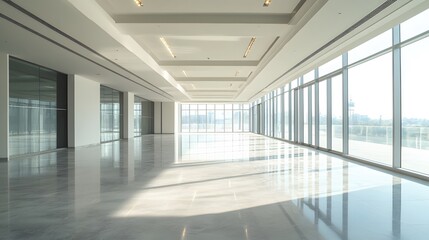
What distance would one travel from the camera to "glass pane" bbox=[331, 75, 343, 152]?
48.4 feet

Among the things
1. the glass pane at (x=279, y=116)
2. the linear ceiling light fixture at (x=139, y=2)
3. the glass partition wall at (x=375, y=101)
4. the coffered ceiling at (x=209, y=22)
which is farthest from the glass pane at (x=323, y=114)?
the linear ceiling light fixture at (x=139, y=2)

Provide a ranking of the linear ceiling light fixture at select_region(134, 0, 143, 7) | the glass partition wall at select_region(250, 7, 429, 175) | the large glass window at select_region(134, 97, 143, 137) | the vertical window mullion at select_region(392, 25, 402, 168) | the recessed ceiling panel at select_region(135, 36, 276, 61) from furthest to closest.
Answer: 1. the large glass window at select_region(134, 97, 143, 137)
2. the recessed ceiling panel at select_region(135, 36, 276, 61)
3. the vertical window mullion at select_region(392, 25, 402, 168)
4. the glass partition wall at select_region(250, 7, 429, 175)
5. the linear ceiling light fixture at select_region(134, 0, 143, 7)

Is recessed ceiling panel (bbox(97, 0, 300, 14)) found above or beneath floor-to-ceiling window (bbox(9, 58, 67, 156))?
above

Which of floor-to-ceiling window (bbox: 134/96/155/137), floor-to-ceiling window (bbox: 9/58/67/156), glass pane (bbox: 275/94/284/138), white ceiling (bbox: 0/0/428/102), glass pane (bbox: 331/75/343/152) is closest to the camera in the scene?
white ceiling (bbox: 0/0/428/102)

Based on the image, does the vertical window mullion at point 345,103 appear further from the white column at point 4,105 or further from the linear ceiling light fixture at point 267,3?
the white column at point 4,105

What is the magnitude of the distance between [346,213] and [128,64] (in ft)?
40.0

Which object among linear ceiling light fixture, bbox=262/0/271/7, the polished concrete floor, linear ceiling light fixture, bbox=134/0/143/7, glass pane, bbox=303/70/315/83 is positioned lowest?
the polished concrete floor

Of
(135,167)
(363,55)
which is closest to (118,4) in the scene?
(135,167)

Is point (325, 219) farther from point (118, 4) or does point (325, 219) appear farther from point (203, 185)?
point (118, 4)

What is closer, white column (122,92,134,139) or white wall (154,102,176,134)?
white column (122,92,134,139)

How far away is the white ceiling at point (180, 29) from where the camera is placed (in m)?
8.13

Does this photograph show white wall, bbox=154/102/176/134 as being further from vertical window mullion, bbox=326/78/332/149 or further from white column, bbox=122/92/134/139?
vertical window mullion, bbox=326/78/332/149

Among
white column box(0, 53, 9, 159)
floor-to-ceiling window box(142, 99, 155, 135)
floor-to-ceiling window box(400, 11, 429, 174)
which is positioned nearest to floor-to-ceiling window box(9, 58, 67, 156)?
white column box(0, 53, 9, 159)

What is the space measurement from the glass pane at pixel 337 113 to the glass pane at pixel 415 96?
16.2 ft
